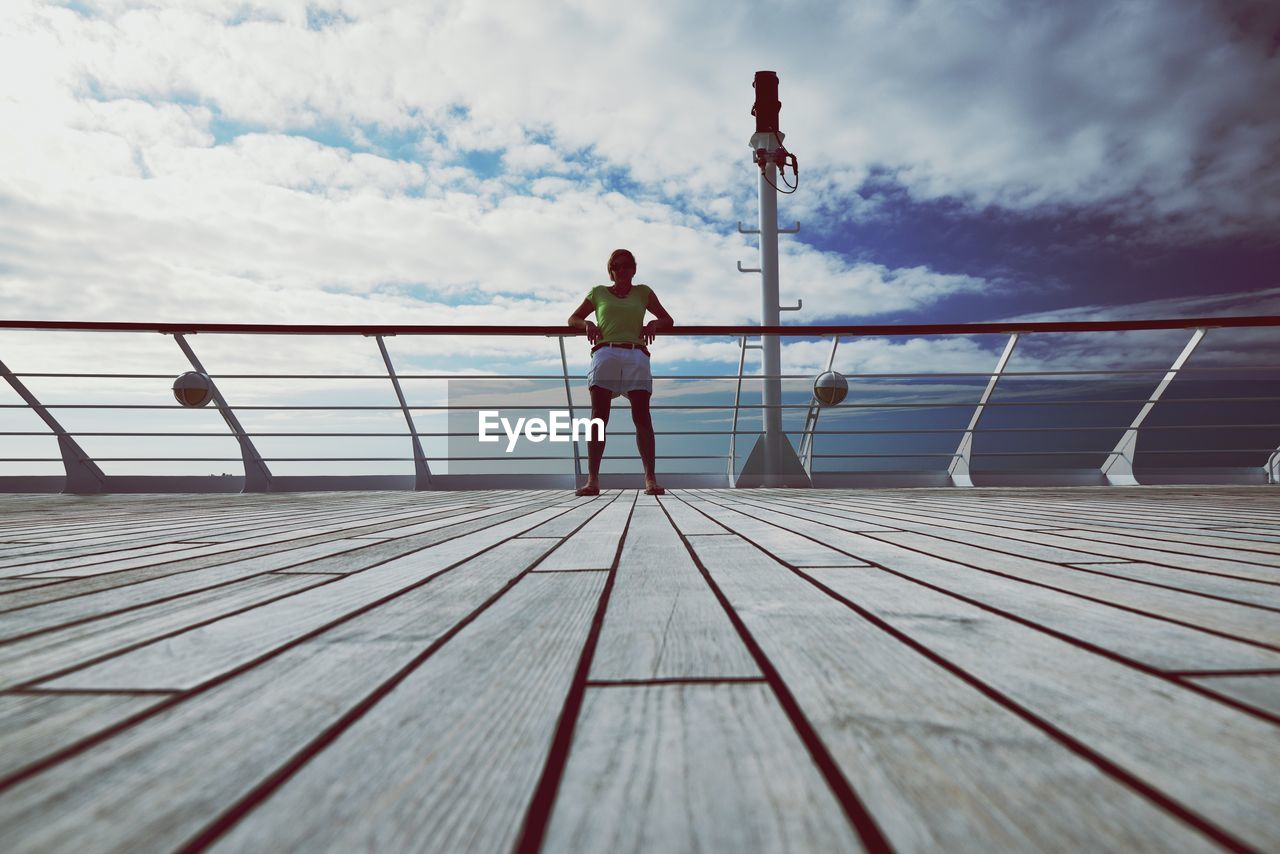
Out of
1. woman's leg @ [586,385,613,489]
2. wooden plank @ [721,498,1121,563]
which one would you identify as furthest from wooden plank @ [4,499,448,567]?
wooden plank @ [721,498,1121,563]

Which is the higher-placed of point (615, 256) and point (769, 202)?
point (769, 202)

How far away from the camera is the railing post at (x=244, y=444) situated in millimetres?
3217

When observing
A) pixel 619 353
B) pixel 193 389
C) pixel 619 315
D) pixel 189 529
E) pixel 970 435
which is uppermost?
pixel 619 315

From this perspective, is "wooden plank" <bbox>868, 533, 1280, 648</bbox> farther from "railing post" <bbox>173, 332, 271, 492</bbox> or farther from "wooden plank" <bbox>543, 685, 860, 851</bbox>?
"railing post" <bbox>173, 332, 271, 492</bbox>

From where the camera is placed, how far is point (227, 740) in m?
0.37

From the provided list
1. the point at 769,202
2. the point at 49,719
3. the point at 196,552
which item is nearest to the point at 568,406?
the point at 196,552

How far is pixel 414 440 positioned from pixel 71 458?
1.69 metres

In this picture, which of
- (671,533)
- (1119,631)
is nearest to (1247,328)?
(671,533)

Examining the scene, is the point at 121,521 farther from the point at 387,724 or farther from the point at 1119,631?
the point at 1119,631

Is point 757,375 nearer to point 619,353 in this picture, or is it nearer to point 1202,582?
point 619,353

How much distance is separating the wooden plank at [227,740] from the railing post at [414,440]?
2.84 meters

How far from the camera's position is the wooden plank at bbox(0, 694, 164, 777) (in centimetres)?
36

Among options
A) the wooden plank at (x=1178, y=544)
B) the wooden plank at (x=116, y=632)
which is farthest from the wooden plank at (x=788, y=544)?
the wooden plank at (x=116, y=632)

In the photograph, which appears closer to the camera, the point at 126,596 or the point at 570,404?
the point at 126,596
